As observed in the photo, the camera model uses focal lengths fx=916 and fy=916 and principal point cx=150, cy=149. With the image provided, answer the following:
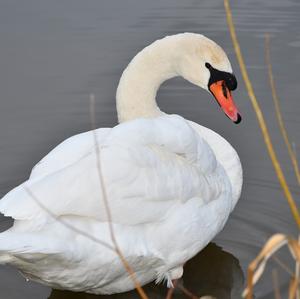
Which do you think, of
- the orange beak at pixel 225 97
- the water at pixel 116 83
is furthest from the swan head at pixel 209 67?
the water at pixel 116 83

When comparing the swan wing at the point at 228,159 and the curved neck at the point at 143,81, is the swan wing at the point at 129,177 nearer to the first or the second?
the swan wing at the point at 228,159

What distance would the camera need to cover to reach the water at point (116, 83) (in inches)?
230

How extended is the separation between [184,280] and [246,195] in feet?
3.23

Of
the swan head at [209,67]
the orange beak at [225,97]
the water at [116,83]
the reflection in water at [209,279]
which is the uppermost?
the swan head at [209,67]

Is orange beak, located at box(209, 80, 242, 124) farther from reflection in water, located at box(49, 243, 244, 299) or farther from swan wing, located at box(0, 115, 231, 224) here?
reflection in water, located at box(49, 243, 244, 299)

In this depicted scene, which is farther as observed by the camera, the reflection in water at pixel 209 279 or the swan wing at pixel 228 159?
the swan wing at pixel 228 159

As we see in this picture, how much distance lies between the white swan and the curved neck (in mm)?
363

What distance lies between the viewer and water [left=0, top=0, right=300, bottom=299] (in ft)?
19.1

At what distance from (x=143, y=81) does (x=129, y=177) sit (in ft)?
4.62

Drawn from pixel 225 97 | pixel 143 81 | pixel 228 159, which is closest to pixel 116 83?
pixel 143 81

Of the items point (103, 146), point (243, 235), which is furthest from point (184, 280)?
point (103, 146)

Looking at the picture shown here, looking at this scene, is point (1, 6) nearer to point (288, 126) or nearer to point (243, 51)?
point (243, 51)

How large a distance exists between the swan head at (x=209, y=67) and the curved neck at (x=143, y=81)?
113 millimetres

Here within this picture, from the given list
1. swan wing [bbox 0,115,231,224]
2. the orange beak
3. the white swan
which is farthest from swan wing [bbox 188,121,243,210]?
swan wing [bbox 0,115,231,224]
